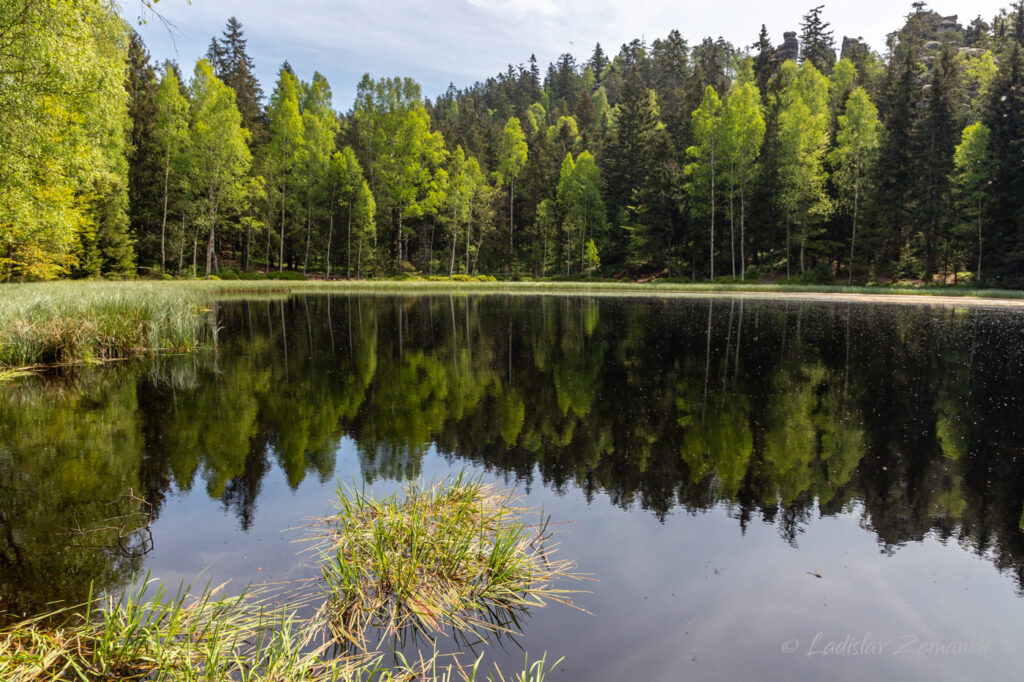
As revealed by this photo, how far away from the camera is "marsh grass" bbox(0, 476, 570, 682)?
2.66 m

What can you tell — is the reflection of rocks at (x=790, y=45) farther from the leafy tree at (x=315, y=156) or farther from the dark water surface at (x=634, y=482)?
the dark water surface at (x=634, y=482)

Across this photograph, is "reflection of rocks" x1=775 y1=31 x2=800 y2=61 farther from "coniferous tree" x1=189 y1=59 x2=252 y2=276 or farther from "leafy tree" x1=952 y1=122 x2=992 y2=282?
"coniferous tree" x1=189 y1=59 x2=252 y2=276

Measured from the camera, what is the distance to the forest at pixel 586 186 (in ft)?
136

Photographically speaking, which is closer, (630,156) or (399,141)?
(399,141)

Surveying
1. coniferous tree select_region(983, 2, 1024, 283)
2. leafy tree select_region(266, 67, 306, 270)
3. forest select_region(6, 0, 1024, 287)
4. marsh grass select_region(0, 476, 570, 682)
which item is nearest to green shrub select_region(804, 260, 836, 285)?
forest select_region(6, 0, 1024, 287)

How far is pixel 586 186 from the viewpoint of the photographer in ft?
188

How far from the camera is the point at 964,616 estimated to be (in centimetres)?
346

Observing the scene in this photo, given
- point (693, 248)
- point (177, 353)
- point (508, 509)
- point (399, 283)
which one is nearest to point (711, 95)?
point (693, 248)

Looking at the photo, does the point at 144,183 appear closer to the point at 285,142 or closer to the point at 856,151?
the point at 285,142

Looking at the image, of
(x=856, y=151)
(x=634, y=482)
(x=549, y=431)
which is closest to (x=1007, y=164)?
(x=856, y=151)

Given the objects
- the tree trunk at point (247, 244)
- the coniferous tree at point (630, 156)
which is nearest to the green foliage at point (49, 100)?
the tree trunk at point (247, 244)

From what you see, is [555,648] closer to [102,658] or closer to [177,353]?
[102,658]

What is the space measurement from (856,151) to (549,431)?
50.3 m

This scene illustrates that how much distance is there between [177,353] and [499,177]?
5313 centimetres
